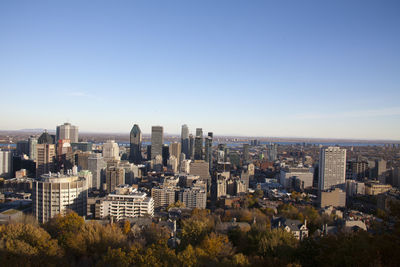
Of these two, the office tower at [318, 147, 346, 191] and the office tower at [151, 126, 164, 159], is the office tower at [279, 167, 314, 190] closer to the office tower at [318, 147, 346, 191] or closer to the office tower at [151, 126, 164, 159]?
the office tower at [318, 147, 346, 191]

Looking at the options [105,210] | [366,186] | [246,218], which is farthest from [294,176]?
[105,210]

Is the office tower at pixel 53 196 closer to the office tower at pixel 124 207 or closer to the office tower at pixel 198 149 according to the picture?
the office tower at pixel 124 207

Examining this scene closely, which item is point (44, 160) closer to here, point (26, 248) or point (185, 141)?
point (26, 248)

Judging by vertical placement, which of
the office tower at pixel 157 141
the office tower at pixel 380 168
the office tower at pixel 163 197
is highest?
the office tower at pixel 157 141

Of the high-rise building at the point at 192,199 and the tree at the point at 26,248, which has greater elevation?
the tree at the point at 26,248

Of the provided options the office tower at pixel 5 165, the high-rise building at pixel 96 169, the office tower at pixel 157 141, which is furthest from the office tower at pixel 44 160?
the office tower at pixel 157 141

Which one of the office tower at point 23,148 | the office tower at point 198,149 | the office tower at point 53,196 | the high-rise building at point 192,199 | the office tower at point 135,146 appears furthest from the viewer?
the office tower at point 135,146

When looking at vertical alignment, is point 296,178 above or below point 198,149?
below

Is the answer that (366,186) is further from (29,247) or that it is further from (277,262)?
(29,247)

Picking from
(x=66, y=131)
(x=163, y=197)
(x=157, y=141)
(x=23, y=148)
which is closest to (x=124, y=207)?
(x=163, y=197)
